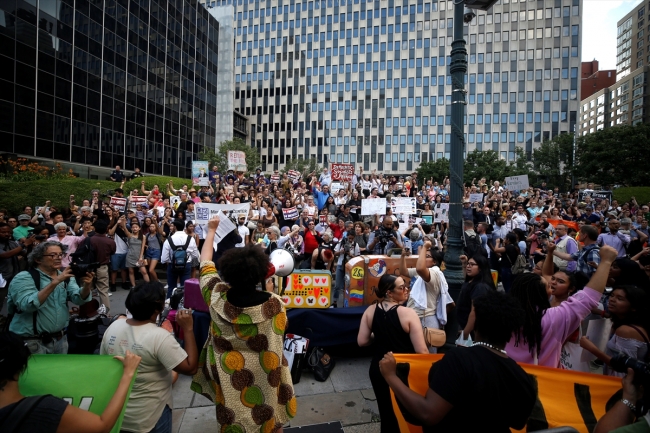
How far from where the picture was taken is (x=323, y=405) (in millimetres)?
4582

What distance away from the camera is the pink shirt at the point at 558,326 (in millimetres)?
3000

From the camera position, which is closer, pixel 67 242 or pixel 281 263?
pixel 281 263

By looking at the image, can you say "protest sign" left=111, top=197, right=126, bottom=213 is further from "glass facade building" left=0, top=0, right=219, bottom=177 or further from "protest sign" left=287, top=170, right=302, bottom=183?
"glass facade building" left=0, top=0, right=219, bottom=177

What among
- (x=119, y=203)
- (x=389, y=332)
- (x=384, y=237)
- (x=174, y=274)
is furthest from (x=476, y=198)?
(x=389, y=332)

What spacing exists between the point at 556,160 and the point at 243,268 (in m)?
58.1

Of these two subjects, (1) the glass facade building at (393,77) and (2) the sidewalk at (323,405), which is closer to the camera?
(2) the sidewalk at (323,405)

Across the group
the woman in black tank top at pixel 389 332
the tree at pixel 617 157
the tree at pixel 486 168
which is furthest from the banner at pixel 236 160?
the tree at pixel 617 157

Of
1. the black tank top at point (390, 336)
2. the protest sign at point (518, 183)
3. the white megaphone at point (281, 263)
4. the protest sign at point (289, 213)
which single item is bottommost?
the black tank top at point (390, 336)

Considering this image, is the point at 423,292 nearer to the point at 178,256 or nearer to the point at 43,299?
the point at 43,299

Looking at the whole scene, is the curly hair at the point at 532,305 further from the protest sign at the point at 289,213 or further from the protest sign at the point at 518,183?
the protest sign at the point at 518,183

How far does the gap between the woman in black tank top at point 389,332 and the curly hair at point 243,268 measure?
43.8 inches

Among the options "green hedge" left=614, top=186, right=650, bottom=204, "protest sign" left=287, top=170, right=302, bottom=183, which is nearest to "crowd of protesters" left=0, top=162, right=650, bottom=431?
A: "protest sign" left=287, top=170, right=302, bottom=183

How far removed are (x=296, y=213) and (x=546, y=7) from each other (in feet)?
→ 278

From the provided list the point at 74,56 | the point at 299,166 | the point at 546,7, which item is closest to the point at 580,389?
the point at 74,56
